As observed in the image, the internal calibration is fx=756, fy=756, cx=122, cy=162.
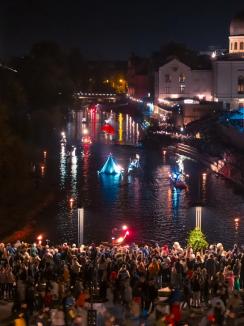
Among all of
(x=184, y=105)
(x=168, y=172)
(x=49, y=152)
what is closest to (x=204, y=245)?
(x=168, y=172)

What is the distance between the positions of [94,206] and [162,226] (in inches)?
91.7

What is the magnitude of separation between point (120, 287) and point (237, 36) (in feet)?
91.2

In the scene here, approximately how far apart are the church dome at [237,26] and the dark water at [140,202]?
11121 millimetres

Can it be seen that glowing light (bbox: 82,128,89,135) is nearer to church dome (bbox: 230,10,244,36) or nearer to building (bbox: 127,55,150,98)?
church dome (bbox: 230,10,244,36)

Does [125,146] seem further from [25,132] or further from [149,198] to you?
[149,198]

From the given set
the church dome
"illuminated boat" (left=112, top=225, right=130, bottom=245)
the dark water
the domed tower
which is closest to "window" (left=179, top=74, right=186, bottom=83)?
the domed tower

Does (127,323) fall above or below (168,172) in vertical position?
below

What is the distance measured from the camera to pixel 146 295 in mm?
6594

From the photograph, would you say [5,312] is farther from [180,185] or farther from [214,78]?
[214,78]

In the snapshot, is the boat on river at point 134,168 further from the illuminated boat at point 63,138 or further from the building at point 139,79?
the building at point 139,79

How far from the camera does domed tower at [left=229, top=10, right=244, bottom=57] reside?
3309cm

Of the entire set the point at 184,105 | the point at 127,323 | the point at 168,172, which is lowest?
the point at 127,323

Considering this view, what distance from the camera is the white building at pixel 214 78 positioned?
3209 centimetres

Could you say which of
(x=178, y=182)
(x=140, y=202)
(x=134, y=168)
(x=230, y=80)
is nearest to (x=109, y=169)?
(x=134, y=168)
